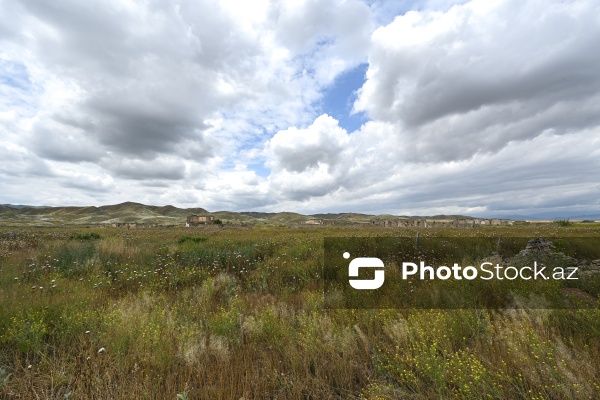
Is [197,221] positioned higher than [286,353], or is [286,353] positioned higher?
[197,221]

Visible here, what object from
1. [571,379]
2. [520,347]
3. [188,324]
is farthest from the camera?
[188,324]

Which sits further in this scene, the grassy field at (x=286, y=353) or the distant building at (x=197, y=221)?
the distant building at (x=197, y=221)

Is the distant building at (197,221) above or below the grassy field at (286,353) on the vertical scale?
above

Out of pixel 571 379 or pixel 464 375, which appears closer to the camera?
pixel 571 379

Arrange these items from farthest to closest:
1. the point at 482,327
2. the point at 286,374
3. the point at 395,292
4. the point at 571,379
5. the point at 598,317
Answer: the point at 395,292
the point at 482,327
the point at 598,317
the point at 286,374
the point at 571,379

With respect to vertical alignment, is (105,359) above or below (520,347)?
below

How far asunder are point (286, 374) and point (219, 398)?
1051 millimetres

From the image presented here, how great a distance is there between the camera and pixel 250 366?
4395 mm

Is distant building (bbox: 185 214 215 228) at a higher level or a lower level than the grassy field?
higher

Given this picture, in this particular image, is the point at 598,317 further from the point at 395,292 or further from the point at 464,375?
the point at 395,292

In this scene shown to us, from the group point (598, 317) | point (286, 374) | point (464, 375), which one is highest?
point (598, 317)

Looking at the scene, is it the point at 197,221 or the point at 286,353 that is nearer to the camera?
the point at 286,353

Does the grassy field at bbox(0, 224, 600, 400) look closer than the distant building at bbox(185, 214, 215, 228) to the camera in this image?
Yes

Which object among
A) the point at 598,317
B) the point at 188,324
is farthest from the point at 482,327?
the point at 188,324
